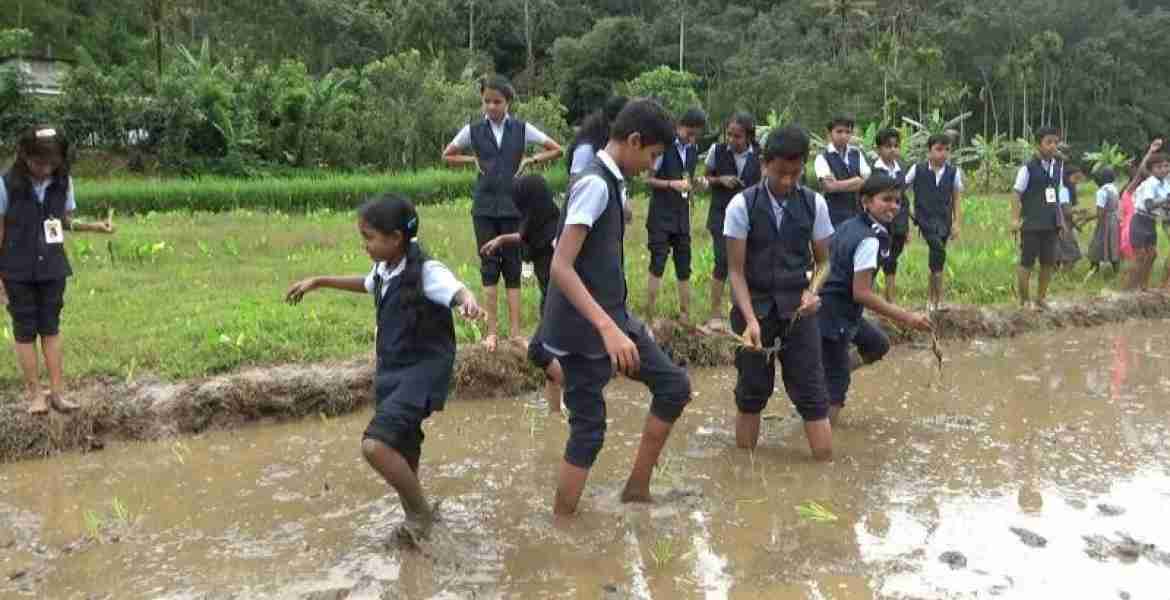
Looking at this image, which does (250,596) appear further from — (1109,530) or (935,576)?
(1109,530)

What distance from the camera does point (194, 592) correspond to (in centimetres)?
408

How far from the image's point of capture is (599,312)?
4223 mm

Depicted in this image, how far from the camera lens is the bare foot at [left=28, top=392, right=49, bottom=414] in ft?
19.4

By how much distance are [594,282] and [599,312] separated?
0.31 m

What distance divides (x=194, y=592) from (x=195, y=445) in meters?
2.19

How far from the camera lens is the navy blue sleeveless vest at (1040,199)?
946 cm

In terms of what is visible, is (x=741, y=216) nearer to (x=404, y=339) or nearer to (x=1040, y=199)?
(x=404, y=339)

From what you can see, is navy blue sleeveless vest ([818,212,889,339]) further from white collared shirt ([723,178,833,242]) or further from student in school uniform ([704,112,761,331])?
student in school uniform ([704,112,761,331])

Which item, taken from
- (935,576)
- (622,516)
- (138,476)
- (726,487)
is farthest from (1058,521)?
(138,476)

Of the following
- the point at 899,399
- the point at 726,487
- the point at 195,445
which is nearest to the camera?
the point at 726,487

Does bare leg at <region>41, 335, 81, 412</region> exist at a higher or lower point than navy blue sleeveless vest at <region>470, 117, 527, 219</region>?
lower

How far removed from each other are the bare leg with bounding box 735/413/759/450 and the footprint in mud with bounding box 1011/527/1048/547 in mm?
1523

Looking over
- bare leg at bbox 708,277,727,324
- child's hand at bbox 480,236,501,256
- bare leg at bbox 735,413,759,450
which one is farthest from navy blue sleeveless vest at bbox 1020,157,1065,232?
child's hand at bbox 480,236,501,256

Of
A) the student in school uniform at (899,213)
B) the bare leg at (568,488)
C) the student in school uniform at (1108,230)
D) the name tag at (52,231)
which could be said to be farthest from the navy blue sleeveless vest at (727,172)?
the student in school uniform at (1108,230)
